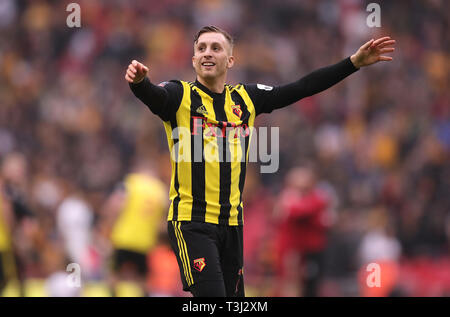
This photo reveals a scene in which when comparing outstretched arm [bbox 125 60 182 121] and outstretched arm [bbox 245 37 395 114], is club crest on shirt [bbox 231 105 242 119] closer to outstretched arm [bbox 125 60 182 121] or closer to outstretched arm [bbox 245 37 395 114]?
outstretched arm [bbox 245 37 395 114]

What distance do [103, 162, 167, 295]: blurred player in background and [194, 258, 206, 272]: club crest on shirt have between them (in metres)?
3.50

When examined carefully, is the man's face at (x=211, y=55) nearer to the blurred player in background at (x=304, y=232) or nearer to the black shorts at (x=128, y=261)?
the black shorts at (x=128, y=261)

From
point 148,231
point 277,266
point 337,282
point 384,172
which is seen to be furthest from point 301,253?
point 384,172

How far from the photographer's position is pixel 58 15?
1719 centimetres

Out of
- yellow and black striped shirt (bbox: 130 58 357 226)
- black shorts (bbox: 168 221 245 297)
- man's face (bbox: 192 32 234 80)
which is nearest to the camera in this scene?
black shorts (bbox: 168 221 245 297)

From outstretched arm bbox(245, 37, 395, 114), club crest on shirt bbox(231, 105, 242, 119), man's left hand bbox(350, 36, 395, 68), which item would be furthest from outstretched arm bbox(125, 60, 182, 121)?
man's left hand bbox(350, 36, 395, 68)

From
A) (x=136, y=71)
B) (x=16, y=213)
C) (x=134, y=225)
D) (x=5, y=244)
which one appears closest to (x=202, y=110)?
(x=136, y=71)

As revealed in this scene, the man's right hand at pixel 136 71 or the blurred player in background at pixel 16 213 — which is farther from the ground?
the man's right hand at pixel 136 71

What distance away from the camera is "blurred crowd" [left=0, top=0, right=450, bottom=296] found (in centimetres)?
1104

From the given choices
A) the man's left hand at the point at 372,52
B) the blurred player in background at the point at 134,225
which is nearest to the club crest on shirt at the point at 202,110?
the man's left hand at the point at 372,52

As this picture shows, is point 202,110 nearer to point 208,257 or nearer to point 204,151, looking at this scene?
point 204,151

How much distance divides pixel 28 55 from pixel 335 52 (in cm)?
657

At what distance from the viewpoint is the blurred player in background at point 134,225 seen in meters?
8.65

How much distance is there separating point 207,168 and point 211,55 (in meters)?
0.80
